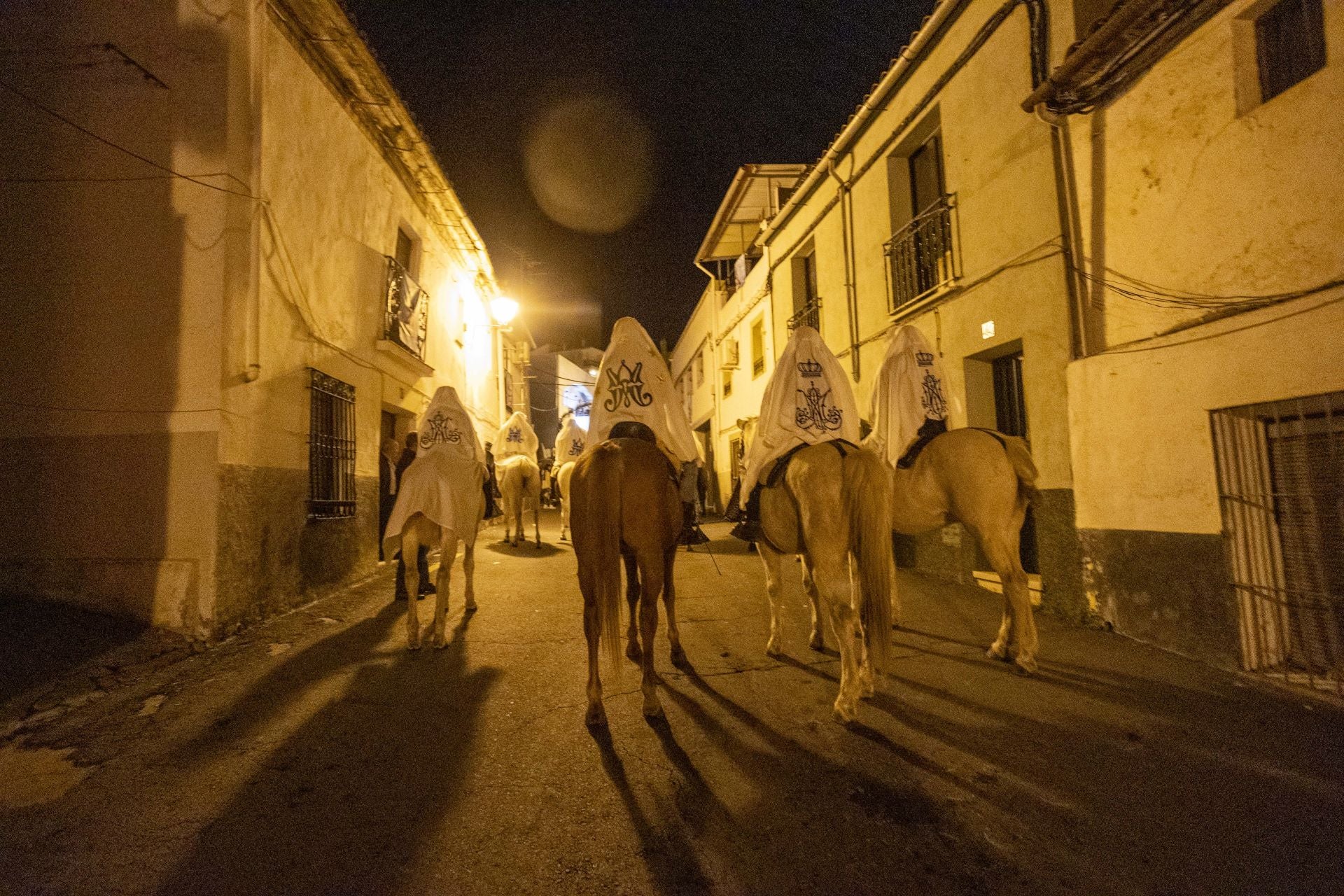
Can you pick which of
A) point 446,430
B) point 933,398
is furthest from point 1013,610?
point 446,430

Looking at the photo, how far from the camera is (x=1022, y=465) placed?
14.9 ft

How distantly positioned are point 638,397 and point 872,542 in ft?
6.46

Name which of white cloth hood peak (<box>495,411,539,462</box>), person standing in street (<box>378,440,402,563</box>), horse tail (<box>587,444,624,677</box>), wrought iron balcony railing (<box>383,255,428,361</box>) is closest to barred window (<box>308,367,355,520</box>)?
person standing in street (<box>378,440,402,563</box>)

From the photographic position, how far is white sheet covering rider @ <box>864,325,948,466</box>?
5219mm

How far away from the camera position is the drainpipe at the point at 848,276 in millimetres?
9961

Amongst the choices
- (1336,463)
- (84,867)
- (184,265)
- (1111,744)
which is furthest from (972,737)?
(184,265)

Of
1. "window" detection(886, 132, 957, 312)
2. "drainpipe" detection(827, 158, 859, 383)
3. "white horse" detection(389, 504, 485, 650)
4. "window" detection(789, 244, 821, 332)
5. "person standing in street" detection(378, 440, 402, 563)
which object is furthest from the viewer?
"window" detection(789, 244, 821, 332)

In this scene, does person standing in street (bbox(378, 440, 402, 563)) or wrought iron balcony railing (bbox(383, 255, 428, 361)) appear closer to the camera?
person standing in street (bbox(378, 440, 402, 563))

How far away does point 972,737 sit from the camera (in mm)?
3197

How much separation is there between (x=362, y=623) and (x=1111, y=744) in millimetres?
6193

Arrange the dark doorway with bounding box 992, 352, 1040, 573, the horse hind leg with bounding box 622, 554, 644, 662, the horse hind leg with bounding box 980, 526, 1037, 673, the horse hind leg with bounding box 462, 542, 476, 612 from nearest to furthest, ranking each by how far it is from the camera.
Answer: the horse hind leg with bounding box 980, 526, 1037, 673 → the horse hind leg with bounding box 622, 554, 644, 662 → the horse hind leg with bounding box 462, 542, 476, 612 → the dark doorway with bounding box 992, 352, 1040, 573

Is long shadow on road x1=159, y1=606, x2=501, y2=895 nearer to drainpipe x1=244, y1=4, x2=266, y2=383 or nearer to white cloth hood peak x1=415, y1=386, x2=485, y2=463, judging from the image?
white cloth hood peak x1=415, y1=386, x2=485, y2=463

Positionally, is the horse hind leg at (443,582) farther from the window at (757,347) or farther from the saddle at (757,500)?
the window at (757,347)

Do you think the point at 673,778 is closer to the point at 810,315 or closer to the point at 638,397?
the point at 638,397
